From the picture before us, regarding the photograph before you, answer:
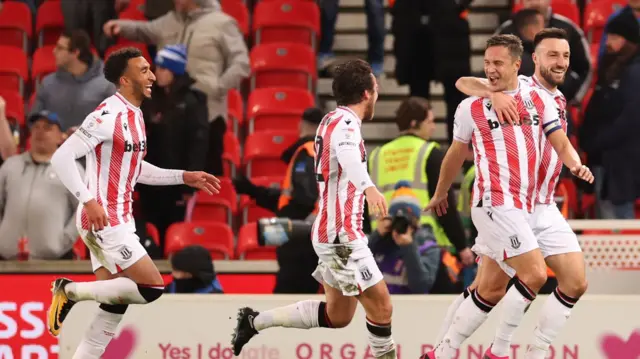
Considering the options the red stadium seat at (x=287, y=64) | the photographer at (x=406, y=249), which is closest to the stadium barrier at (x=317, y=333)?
the photographer at (x=406, y=249)

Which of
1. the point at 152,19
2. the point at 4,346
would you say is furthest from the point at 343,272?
the point at 152,19

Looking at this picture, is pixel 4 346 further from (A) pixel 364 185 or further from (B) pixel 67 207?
(A) pixel 364 185

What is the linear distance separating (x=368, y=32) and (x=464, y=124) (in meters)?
4.82

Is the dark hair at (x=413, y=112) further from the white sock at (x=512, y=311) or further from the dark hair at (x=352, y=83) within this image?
the white sock at (x=512, y=311)

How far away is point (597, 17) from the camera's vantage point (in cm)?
1228

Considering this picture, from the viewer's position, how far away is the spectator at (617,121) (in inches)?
413

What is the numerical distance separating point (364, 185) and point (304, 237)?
220cm

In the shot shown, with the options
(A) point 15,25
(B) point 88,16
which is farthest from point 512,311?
(A) point 15,25

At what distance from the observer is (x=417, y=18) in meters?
11.5

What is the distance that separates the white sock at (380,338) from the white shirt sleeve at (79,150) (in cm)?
168

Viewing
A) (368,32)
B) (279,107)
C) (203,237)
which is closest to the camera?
(203,237)

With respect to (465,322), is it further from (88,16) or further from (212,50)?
(88,16)

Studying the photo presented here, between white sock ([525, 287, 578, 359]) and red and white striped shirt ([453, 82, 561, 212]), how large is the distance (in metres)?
0.52

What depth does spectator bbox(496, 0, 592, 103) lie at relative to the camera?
1068 centimetres
